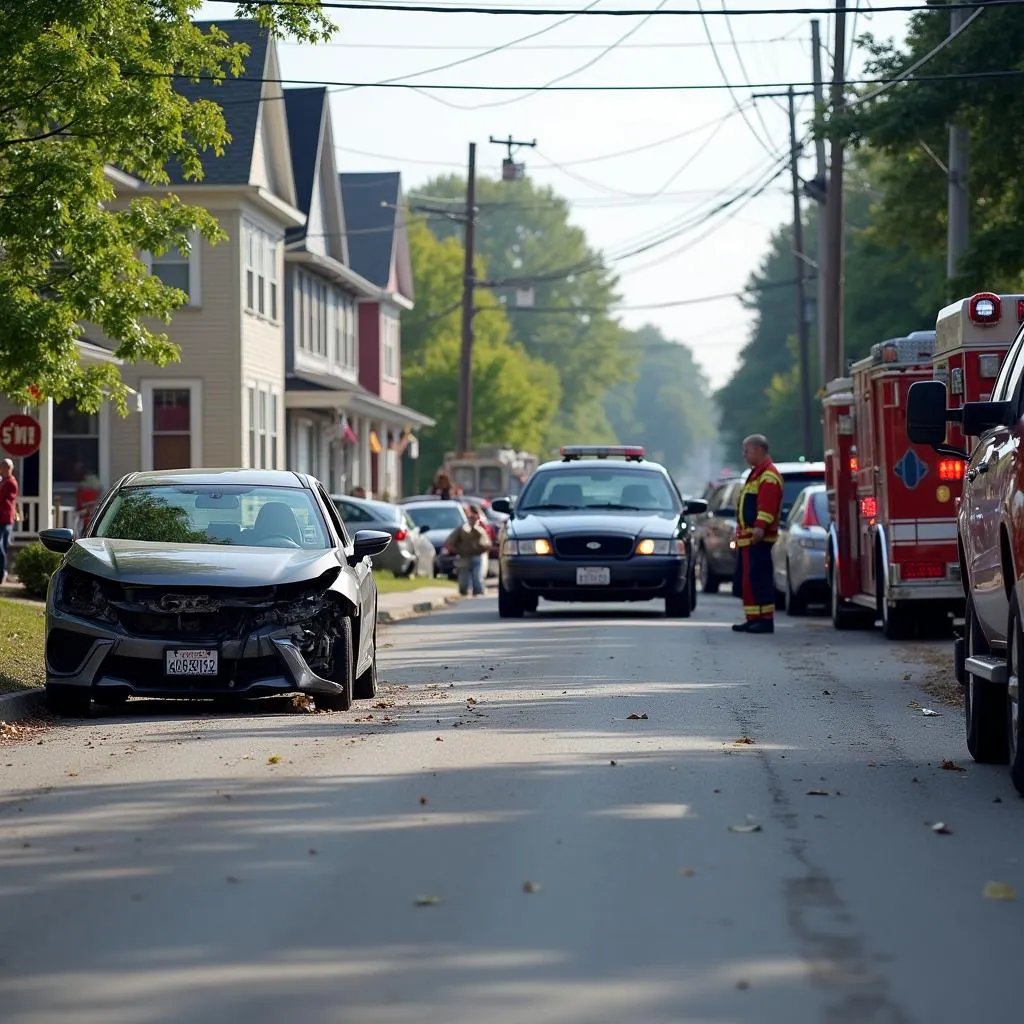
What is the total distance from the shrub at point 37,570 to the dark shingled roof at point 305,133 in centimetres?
2651

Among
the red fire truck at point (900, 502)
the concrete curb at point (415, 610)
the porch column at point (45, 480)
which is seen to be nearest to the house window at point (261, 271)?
the porch column at point (45, 480)

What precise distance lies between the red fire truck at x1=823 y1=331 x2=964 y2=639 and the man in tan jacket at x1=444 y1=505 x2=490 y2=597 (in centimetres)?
1150

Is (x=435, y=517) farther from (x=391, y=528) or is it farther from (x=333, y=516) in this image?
(x=333, y=516)

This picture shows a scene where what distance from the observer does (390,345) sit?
6444 centimetres

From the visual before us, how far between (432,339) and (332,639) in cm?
7370

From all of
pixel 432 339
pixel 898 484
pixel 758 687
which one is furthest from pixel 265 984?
pixel 432 339

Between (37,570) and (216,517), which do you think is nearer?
(216,517)

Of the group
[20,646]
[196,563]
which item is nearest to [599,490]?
[20,646]

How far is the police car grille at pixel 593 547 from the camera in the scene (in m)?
24.7

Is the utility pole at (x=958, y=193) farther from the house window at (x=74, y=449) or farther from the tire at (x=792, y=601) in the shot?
the house window at (x=74, y=449)

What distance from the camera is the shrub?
82.1 feet

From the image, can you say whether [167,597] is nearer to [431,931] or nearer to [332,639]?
[332,639]

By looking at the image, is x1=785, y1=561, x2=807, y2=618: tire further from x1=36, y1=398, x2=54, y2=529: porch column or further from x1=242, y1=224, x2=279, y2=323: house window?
x1=242, y1=224, x2=279, y2=323: house window

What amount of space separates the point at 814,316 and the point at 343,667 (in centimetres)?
8315
